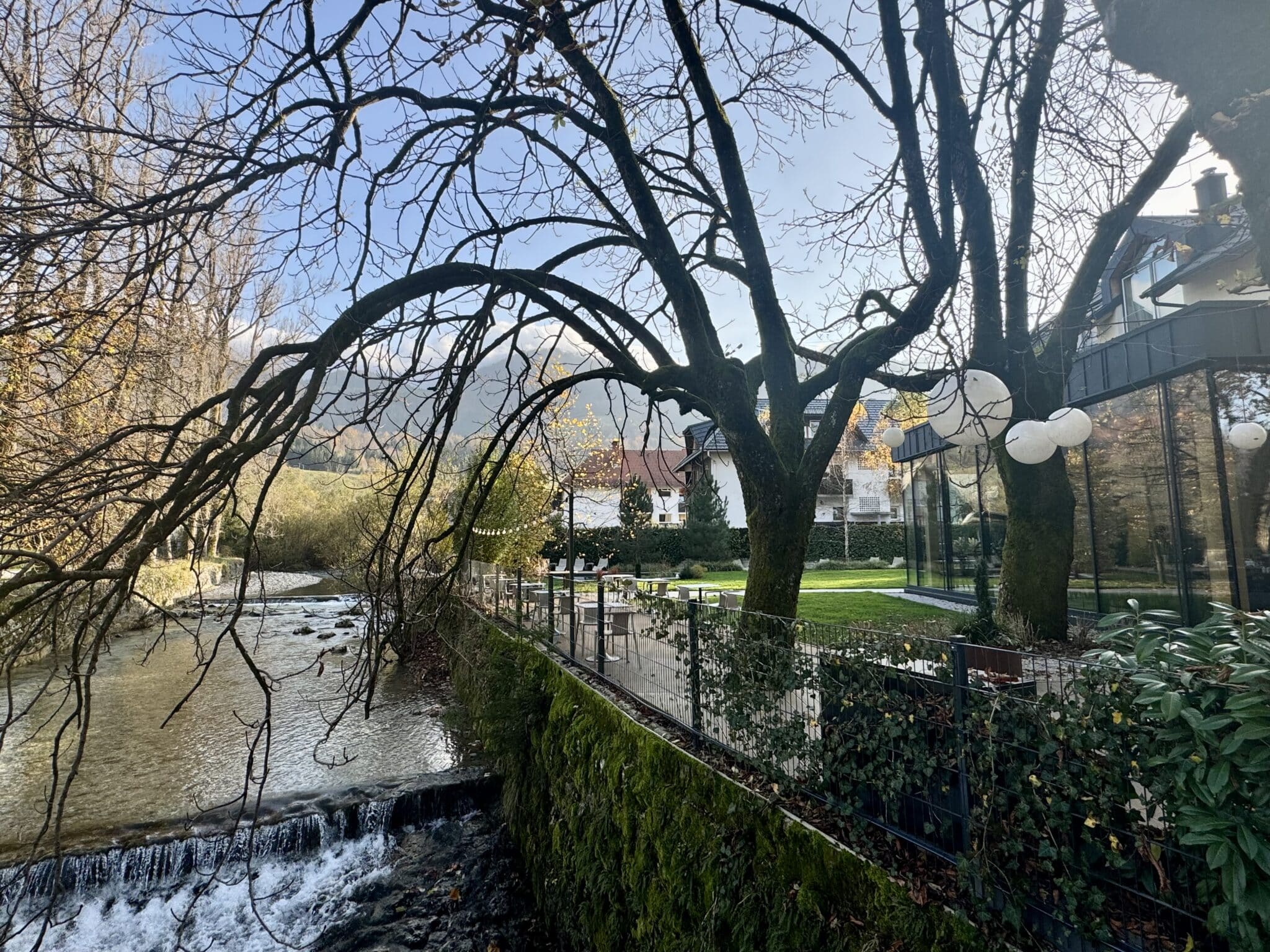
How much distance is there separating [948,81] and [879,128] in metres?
1.92

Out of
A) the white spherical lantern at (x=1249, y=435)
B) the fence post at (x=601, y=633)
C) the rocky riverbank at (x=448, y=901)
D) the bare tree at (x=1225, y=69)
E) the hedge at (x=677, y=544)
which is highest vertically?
the bare tree at (x=1225, y=69)

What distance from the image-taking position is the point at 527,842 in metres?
7.87

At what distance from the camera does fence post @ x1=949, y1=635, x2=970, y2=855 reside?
3.18 meters

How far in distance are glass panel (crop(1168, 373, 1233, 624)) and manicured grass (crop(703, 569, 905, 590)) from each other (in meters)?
9.81

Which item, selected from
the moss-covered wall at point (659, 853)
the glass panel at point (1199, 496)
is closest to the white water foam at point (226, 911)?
the moss-covered wall at point (659, 853)

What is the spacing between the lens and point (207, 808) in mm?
3734

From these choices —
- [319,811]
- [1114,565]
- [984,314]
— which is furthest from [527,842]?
[1114,565]

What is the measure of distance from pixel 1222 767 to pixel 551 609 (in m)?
8.57

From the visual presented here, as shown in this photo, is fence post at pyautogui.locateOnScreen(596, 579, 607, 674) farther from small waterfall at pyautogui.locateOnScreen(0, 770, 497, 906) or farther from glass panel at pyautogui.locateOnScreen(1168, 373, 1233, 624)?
glass panel at pyautogui.locateOnScreen(1168, 373, 1233, 624)

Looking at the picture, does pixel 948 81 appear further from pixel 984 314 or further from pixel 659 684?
pixel 659 684

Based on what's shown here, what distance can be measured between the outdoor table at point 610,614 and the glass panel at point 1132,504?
7.91 meters

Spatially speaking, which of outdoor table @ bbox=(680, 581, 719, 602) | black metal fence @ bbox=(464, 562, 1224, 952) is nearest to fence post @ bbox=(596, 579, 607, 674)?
outdoor table @ bbox=(680, 581, 719, 602)

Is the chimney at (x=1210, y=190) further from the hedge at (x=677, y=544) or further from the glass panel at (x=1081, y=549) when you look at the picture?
the hedge at (x=677, y=544)

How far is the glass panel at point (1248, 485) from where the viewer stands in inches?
364
